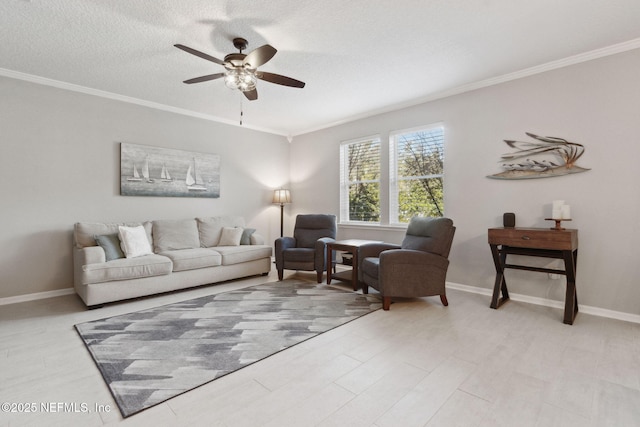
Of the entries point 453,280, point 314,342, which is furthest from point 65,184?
point 453,280

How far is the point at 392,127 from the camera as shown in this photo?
15.5 ft

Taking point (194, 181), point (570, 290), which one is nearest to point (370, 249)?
point (570, 290)

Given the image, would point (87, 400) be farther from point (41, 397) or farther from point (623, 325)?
point (623, 325)

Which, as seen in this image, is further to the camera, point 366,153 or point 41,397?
point 366,153

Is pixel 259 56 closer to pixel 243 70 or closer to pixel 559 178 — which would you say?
pixel 243 70

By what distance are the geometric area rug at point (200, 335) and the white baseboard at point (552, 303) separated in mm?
1304

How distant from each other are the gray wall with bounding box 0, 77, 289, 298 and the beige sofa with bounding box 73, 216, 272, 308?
0.36 metres

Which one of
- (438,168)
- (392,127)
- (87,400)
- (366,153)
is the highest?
(392,127)

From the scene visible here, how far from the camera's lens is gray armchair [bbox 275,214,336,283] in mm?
4305

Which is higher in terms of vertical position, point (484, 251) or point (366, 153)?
point (366, 153)

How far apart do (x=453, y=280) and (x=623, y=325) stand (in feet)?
5.35


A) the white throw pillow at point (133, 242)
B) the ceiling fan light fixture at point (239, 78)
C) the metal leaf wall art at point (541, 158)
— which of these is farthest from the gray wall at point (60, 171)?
the metal leaf wall art at point (541, 158)

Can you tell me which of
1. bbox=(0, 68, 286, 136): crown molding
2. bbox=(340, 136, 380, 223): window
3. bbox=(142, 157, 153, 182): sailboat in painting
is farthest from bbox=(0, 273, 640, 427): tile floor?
bbox=(0, 68, 286, 136): crown molding

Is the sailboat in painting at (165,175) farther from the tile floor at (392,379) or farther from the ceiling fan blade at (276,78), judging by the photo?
the ceiling fan blade at (276,78)
